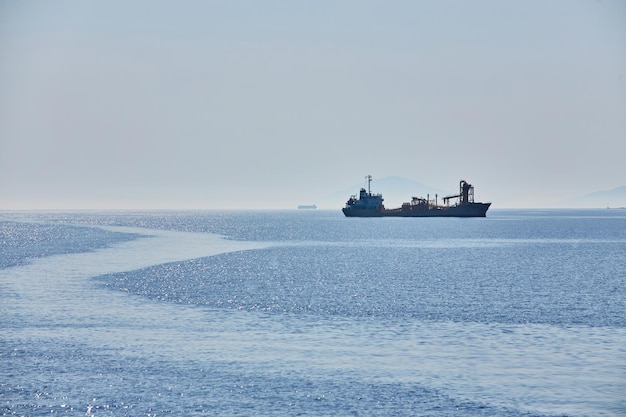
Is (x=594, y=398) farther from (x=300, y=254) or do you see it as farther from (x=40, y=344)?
(x=300, y=254)

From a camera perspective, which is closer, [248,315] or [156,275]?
[248,315]

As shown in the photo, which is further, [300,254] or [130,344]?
[300,254]

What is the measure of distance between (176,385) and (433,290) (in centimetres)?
3686

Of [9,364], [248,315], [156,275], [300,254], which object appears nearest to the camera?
[9,364]

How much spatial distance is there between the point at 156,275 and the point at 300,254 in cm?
4006

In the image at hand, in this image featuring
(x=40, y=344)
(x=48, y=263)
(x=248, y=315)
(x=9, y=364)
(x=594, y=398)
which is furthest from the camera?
(x=48, y=263)

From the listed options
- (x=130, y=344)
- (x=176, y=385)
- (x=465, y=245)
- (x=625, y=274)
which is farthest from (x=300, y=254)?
(x=176, y=385)

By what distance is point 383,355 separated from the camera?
3391 cm

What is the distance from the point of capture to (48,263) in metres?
89.5

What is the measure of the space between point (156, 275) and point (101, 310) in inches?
1031

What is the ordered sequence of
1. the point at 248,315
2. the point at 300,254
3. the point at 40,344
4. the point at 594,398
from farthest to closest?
the point at 300,254 → the point at 248,315 → the point at 40,344 → the point at 594,398

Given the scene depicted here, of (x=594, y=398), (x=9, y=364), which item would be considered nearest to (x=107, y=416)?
(x=9, y=364)

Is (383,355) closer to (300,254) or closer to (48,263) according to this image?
(48,263)

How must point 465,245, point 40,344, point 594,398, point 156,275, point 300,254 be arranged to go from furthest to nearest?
point 465,245 < point 300,254 < point 156,275 < point 40,344 < point 594,398
